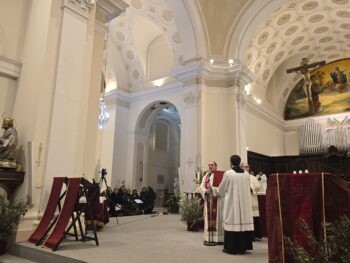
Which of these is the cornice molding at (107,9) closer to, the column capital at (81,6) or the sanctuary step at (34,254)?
the column capital at (81,6)

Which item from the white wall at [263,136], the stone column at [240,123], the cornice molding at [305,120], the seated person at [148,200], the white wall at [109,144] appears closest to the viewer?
the stone column at [240,123]

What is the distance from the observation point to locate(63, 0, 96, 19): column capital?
6059mm

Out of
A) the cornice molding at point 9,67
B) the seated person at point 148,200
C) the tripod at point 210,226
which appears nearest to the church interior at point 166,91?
the cornice molding at point 9,67

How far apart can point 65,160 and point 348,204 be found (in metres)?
4.50

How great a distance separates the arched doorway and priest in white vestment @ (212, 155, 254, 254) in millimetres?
11025

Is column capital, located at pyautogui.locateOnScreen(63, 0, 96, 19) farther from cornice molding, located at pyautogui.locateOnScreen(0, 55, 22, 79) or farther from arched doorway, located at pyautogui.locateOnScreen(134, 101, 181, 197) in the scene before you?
arched doorway, located at pyautogui.locateOnScreen(134, 101, 181, 197)

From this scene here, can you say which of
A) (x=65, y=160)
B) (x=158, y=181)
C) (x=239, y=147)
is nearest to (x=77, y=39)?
(x=65, y=160)

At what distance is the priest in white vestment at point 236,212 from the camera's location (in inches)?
187

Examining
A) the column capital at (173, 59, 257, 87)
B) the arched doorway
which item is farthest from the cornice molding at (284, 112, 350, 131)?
the column capital at (173, 59, 257, 87)

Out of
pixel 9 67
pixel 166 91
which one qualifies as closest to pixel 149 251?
pixel 9 67

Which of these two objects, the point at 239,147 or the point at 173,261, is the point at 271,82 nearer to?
the point at 239,147

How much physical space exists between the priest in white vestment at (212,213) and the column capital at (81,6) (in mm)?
3919

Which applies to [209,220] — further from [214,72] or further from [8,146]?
[214,72]

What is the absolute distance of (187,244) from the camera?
5.38 m
